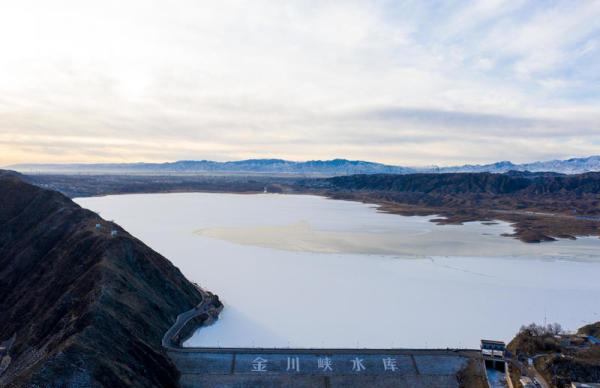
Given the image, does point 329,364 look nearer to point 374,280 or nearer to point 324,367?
point 324,367

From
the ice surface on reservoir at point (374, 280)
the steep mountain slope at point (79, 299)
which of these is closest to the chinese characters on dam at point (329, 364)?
the ice surface on reservoir at point (374, 280)

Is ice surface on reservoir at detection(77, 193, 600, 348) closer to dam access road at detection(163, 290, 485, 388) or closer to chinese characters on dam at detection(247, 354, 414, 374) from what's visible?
dam access road at detection(163, 290, 485, 388)

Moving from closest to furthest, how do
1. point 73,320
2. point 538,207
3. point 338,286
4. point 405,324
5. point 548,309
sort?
point 73,320, point 405,324, point 548,309, point 338,286, point 538,207

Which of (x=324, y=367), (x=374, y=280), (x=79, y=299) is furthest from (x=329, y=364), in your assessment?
(x=374, y=280)

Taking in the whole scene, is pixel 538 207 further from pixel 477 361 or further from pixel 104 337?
pixel 104 337

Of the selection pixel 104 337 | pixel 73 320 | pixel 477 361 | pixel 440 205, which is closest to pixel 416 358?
pixel 477 361

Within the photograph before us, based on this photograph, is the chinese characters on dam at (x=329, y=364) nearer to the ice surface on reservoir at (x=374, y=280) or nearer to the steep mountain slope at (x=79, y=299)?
the ice surface on reservoir at (x=374, y=280)
